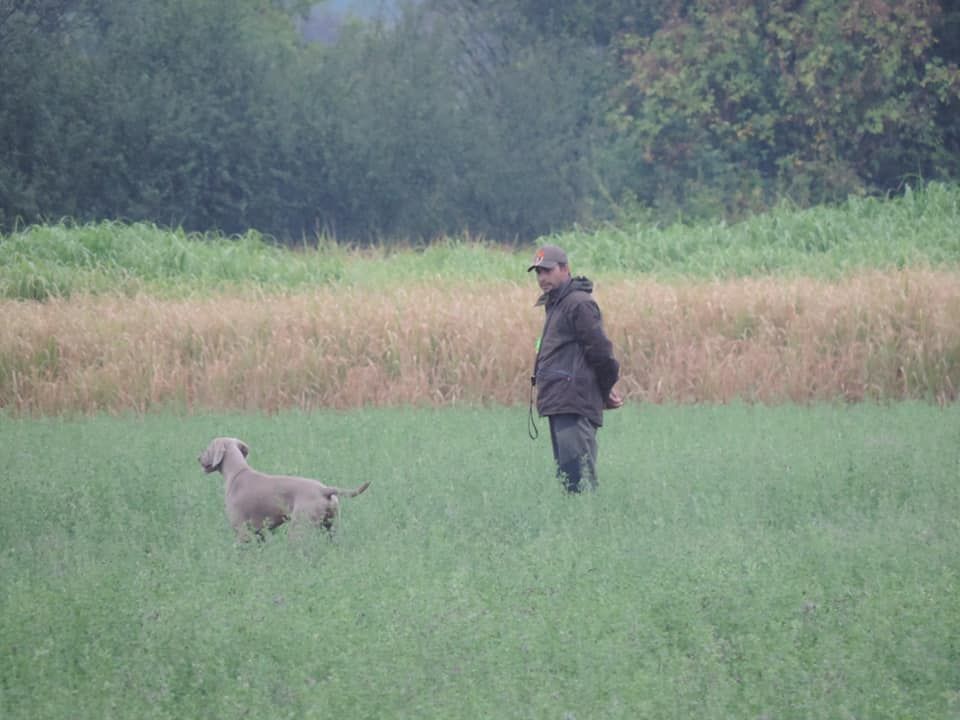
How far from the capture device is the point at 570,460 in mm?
10102

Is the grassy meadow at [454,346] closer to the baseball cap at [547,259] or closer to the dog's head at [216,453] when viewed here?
the baseball cap at [547,259]

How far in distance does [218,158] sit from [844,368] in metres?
26.7

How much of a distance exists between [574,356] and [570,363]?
57 millimetres

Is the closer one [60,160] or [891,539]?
[891,539]

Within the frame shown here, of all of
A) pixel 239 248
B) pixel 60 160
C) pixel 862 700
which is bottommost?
pixel 862 700

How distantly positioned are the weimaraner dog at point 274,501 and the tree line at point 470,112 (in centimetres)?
2877

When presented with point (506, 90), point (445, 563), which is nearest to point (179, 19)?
point (506, 90)

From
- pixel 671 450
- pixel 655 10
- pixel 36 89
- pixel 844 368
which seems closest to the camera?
pixel 671 450

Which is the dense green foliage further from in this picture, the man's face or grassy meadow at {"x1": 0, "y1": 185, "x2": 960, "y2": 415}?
the man's face

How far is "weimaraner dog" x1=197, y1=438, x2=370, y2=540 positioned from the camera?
8531 millimetres

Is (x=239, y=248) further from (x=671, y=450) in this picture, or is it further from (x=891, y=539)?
(x=891, y=539)

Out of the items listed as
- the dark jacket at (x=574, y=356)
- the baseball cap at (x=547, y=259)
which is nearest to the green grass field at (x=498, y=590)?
the dark jacket at (x=574, y=356)

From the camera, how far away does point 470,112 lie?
45.0 m

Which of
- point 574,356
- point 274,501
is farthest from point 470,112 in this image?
point 274,501
